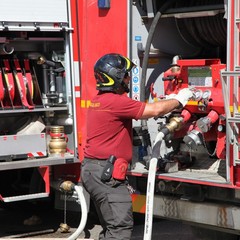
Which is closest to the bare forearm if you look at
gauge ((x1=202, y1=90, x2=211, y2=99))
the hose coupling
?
gauge ((x1=202, y1=90, x2=211, y2=99))

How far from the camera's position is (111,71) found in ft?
16.0

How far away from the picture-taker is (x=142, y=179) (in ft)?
18.2

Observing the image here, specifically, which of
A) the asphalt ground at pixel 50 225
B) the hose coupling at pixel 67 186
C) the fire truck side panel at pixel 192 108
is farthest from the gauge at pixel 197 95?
the asphalt ground at pixel 50 225

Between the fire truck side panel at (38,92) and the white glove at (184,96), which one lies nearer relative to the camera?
the white glove at (184,96)

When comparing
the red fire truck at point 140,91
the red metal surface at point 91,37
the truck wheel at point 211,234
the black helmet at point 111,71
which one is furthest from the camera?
the red metal surface at point 91,37

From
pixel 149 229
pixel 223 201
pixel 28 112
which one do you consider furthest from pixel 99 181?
pixel 28 112

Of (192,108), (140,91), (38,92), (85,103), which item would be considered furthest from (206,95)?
(38,92)

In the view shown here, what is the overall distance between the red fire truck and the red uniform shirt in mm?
321

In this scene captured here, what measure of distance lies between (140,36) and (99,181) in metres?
1.57

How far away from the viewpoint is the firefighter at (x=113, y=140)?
15.7ft

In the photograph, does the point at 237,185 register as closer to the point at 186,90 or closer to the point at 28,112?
the point at 186,90

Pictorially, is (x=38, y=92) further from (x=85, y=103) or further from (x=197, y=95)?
(x=197, y=95)

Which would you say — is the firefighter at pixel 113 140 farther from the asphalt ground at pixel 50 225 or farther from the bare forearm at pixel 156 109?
the asphalt ground at pixel 50 225

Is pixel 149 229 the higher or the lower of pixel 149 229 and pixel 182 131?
the lower
